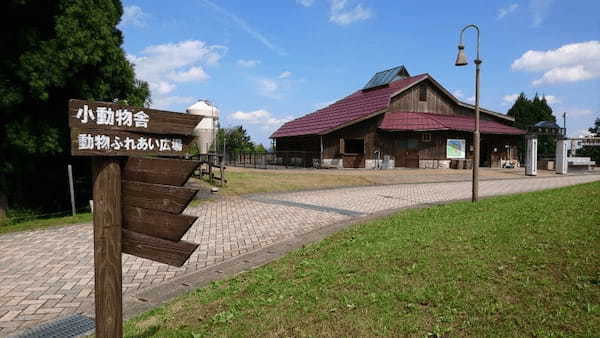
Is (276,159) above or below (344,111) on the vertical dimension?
below

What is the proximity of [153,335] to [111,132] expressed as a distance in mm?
2144

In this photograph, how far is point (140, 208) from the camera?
2873 mm

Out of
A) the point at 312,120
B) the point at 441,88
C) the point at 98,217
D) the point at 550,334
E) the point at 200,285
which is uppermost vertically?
the point at 441,88

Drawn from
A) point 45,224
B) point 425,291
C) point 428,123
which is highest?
point 428,123

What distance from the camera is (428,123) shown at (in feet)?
96.5

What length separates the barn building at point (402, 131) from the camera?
29188 millimetres

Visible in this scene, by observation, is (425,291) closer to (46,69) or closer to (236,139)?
(46,69)

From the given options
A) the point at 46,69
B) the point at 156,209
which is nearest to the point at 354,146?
the point at 46,69

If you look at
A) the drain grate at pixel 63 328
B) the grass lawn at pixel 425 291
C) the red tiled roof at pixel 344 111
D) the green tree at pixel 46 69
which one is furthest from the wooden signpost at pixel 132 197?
the red tiled roof at pixel 344 111

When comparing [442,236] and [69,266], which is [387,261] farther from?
[69,266]

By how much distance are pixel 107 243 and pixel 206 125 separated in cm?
2900

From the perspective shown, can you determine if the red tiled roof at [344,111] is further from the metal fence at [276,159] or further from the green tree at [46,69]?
the green tree at [46,69]

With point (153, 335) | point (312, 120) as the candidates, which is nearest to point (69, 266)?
point (153, 335)

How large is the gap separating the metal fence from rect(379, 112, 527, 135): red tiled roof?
6.48 meters
